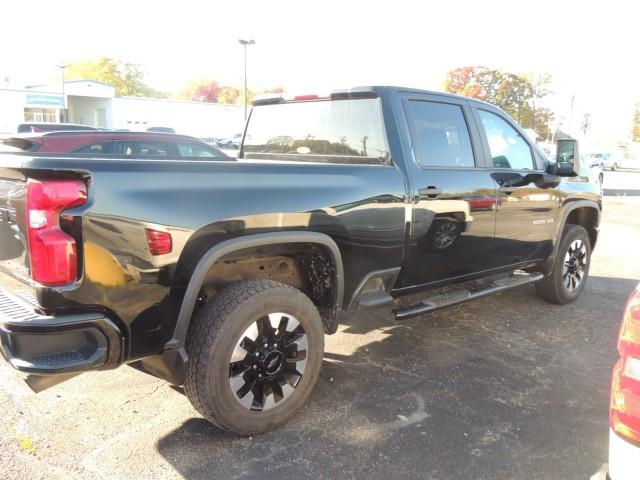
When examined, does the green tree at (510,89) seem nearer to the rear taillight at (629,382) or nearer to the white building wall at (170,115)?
the white building wall at (170,115)

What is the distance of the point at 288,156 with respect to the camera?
4.29 m

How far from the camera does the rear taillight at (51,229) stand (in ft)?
7.32

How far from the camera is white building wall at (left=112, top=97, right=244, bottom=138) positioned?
1939 inches

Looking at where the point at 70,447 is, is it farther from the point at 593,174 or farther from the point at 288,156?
the point at 593,174

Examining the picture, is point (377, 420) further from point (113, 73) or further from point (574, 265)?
point (113, 73)

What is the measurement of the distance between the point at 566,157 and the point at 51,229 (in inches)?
171

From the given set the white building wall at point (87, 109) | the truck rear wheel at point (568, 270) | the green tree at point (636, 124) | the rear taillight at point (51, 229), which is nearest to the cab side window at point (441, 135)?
the truck rear wheel at point (568, 270)

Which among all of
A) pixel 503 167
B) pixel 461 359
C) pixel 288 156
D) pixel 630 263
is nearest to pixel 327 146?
pixel 288 156

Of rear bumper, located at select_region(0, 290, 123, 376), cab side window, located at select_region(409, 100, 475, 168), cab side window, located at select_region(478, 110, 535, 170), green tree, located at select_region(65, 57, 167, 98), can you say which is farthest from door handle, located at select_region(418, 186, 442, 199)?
green tree, located at select_region(65, 57, 167, 98)

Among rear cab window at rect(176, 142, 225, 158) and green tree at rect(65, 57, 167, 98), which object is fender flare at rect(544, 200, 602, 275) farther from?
green tree at rect(65, 57, 167, 98)

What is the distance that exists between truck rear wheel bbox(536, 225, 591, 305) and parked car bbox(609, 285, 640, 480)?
3720 millimetres

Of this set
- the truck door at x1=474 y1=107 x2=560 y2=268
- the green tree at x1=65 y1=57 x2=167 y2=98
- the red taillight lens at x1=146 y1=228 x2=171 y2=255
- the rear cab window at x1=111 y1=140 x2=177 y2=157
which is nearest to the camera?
the red taillight lens at x1=146 y1=228 x2=171 y2=255

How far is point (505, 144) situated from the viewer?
4707 millimetres

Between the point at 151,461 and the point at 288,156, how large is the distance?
2477 mm
